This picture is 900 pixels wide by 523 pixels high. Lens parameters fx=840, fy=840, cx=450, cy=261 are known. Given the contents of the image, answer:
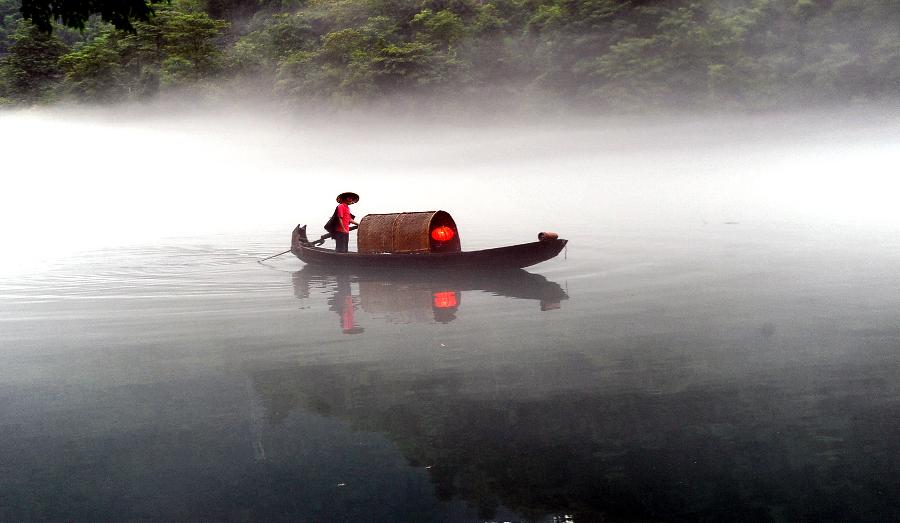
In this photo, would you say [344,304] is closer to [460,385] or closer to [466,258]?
[466,258]

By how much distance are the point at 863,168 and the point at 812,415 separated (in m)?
69.3

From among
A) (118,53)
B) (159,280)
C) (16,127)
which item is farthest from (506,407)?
(16,127)

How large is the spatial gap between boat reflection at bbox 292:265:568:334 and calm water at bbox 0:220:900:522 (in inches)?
5.6

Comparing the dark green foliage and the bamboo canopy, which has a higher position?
the dark green foliage

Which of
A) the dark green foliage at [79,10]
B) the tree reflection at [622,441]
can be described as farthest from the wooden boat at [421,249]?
the dark green foliage at [79,10]

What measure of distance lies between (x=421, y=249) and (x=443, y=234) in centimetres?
72

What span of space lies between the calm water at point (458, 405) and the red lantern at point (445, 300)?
106mm

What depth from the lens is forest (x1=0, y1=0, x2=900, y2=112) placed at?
56.0m

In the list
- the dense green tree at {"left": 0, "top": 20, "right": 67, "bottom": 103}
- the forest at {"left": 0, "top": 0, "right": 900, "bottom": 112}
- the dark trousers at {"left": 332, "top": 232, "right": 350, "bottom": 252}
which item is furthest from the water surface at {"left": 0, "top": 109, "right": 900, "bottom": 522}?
the dense green tree at {"left": 0, "top": 20, "right": 67, "bottom": 103}

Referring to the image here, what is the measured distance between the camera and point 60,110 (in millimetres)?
100625

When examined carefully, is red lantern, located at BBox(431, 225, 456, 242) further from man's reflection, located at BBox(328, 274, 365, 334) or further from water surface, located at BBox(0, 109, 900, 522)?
man's reflection, located at BBox(328, 274, 365, 334)

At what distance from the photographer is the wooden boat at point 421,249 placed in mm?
19109

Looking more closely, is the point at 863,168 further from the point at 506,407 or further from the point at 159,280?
the point at 506,407

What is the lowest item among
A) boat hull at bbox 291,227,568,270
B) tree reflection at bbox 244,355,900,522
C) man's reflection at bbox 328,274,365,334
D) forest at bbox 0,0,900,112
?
tree reflection at bbox 244,355,900,522
